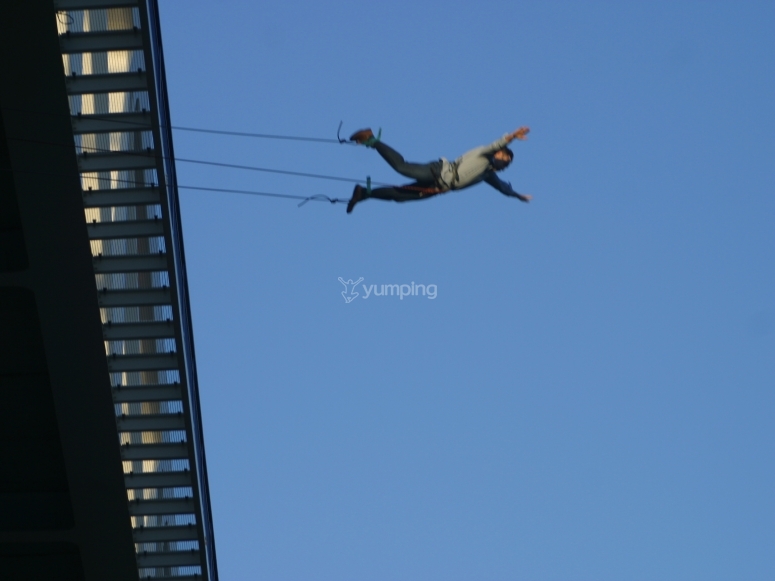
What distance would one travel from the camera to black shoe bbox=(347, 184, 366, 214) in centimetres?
1243

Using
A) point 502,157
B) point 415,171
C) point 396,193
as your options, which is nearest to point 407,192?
point 396,193

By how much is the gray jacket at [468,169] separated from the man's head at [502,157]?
6 cm

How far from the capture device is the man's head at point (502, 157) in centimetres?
1174

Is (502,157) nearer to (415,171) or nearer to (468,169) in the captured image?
(468,169)

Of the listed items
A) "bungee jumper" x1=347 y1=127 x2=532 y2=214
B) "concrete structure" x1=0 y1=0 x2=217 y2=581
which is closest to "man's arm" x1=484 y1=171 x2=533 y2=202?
"bungee jumper" x1=347 y1=127 x2=532 y2=214

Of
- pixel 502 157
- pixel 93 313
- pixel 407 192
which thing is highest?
pixel 502 157

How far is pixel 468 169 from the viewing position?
38.9ft

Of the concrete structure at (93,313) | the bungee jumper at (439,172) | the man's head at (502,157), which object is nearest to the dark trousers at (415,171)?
the bungee jumper at (439,172)

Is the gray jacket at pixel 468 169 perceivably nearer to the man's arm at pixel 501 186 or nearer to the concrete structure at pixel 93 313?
the man's arm at pixel 501 186

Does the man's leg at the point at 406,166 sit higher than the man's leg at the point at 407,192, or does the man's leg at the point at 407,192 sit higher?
the man's leg at the point at 406,166

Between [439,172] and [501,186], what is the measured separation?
77 centimetres

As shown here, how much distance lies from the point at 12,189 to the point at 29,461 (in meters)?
4.58

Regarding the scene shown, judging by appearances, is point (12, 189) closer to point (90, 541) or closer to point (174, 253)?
point (174, 253)

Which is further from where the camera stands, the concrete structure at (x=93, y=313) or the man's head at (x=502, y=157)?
the concrete structure at (x=93, y=313)
